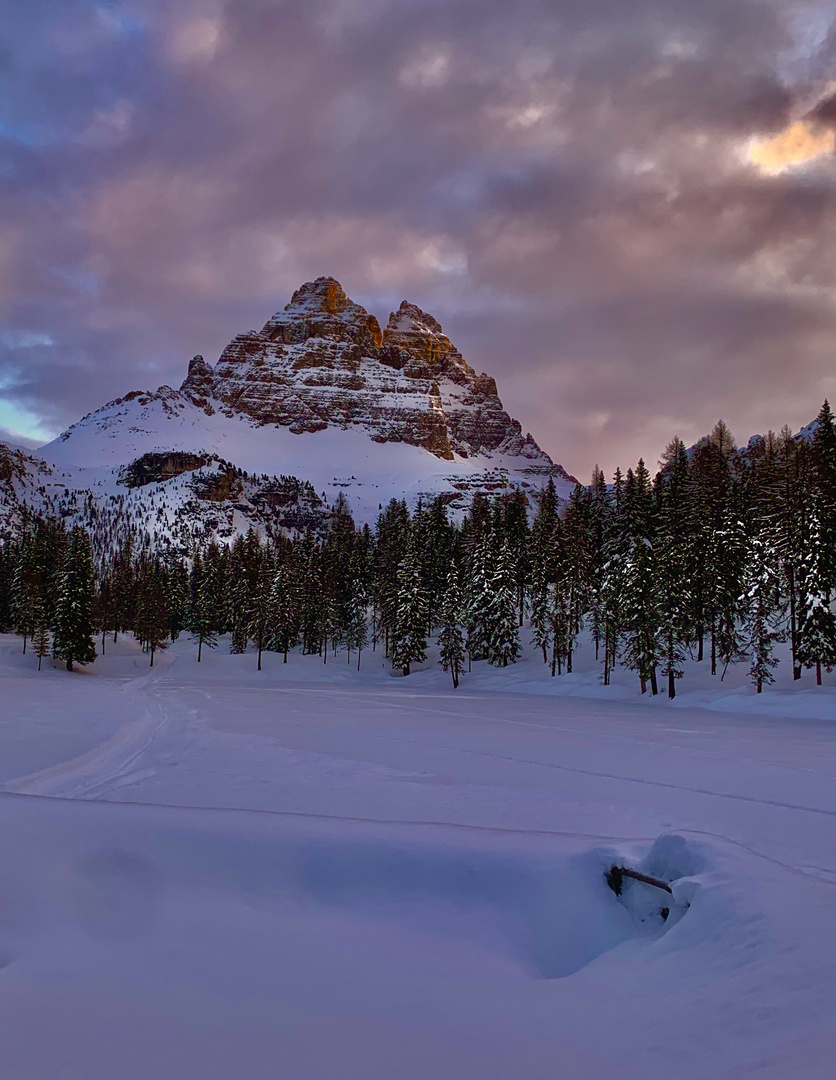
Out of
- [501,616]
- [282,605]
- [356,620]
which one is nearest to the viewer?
[501,616]

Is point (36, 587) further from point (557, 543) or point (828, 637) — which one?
point (828, 637)

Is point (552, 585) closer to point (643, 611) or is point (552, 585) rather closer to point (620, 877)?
point (643, 611)

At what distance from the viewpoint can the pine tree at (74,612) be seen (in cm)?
5916

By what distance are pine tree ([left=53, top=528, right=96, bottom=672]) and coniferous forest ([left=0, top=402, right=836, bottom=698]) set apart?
137 millimetres

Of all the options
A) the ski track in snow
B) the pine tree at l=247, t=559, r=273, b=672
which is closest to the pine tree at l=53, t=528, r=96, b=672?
the pine tree at l=247, t=559, r=273, b=672

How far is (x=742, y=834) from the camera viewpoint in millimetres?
8047

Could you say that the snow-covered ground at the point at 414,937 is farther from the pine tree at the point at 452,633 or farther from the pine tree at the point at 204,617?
the pine tree at the point at 204,617

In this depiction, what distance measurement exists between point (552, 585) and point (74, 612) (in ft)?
159

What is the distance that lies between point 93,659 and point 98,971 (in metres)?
66.0

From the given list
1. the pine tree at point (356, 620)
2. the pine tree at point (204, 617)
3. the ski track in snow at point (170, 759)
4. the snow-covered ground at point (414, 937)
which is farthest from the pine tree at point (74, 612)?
the snow-covered ground at point (414, 937)

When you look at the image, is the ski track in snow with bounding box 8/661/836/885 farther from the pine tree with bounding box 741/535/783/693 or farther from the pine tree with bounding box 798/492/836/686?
the pine tree with bounding box 798/492/836/686

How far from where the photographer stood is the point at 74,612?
59688mm

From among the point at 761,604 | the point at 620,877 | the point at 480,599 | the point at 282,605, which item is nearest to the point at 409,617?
the point at 480,599

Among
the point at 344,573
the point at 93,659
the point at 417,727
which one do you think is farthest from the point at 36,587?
the point at 417,727
